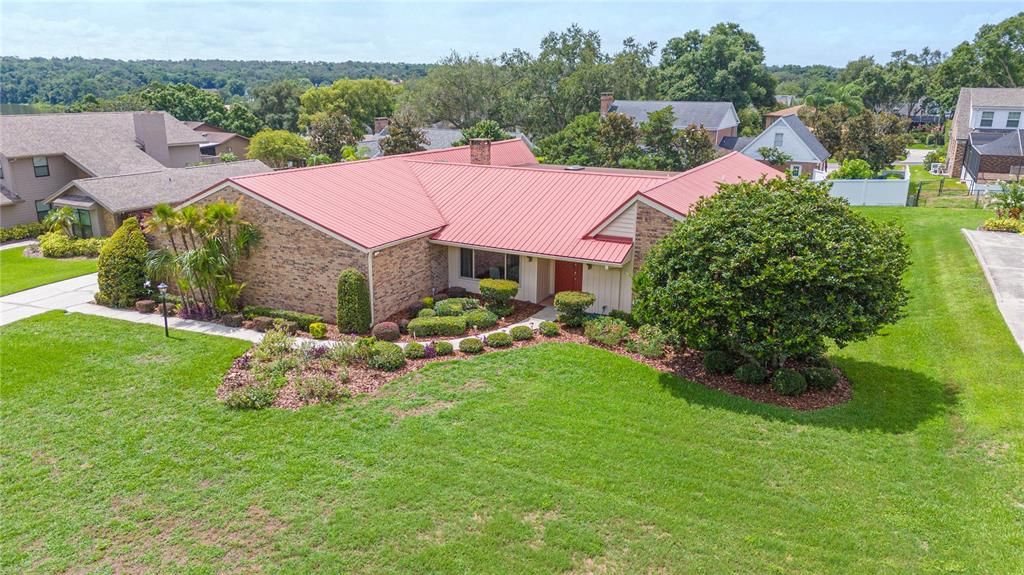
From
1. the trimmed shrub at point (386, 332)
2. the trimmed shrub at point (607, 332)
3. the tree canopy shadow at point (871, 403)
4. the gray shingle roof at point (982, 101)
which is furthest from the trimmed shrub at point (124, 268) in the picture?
the gray shingle roof at point (982, 101)

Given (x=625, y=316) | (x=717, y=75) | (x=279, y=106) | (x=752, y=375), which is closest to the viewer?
(x=752, y=375)

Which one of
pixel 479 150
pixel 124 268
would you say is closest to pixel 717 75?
pixel 479 150

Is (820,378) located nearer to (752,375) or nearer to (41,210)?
(752,375)

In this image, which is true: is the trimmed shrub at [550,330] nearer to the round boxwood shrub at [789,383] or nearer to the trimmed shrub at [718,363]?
the trimmed shrub at [718,363]

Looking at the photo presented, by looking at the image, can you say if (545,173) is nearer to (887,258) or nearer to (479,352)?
(479,352)

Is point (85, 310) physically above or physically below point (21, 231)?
below

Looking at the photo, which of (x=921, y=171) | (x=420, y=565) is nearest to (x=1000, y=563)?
(x=420, y=565)
